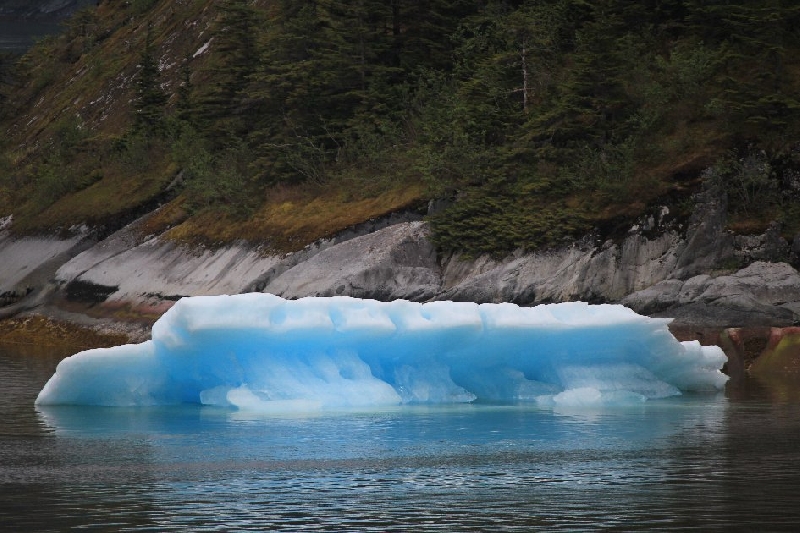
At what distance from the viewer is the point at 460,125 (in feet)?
181

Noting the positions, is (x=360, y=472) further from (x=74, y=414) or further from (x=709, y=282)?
(x=709, y=282)

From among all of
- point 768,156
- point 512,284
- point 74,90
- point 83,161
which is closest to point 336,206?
point 512,284

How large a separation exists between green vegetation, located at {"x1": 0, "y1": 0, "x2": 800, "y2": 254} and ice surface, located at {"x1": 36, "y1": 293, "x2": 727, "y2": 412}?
15665mm

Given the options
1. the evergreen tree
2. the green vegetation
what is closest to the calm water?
the green vegetation

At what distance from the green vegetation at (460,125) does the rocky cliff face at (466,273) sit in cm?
101

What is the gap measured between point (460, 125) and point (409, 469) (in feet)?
113

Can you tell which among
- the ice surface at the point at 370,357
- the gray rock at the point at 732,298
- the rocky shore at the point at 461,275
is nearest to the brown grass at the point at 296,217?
the rocky shore at the point at 461,275

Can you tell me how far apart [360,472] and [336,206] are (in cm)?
3673

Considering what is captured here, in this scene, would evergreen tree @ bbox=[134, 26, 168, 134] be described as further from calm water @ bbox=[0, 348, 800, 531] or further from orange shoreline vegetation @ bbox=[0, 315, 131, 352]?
calm water @ bbox=[0, 348, 800, 531]

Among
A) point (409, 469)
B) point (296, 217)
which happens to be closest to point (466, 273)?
point (296, 217)

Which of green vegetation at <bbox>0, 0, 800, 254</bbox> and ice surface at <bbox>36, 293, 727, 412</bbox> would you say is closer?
ice surface at <bbox>36, 293, 727, 412</bbox>

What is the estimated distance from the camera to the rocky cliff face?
42500 millimetres

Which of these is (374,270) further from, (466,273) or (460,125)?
(460,125)

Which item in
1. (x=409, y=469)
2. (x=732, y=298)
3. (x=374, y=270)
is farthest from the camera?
(x=374, y=270)
